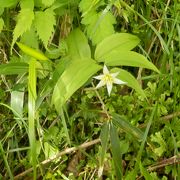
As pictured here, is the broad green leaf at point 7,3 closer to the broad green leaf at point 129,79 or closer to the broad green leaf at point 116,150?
the broad green leaf at point 129,79

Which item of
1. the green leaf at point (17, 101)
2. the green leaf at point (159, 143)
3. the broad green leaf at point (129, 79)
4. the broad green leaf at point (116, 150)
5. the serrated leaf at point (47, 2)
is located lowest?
the green leaf at point (159, 143)

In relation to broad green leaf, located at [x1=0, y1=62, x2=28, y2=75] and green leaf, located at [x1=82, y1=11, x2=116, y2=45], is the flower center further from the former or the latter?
broad green leaf, located at [x1=0, y1=62, x2=28, y2=75]

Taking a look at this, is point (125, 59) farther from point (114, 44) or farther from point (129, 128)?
point (129, 128)

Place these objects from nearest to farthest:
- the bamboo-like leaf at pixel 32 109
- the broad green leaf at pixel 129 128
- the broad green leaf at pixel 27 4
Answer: the bamboo-like leaf at pixel 32 109 → the broad green leaf at pixel 129 128 → the broad green leaf at pixel 27 4

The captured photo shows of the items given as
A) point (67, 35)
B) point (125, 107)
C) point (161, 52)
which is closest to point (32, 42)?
point (67, 35)

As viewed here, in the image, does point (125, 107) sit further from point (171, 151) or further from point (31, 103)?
point (31, 103)

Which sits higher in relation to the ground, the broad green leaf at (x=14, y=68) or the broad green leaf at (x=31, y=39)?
the broad green leaf at (x=31, y=39)

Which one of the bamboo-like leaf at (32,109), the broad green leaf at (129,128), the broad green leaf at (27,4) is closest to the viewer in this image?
the bamboo-like leaf at (32,109)

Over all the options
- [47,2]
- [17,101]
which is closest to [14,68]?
[17,101]

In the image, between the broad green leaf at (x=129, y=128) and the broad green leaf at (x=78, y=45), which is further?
the broad green leaf at (x=78, y=45)

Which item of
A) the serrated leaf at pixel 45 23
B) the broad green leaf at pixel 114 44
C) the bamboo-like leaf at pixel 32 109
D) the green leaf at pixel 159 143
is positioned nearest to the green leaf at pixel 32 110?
the bamboo-like leaf at pixel 32 109
